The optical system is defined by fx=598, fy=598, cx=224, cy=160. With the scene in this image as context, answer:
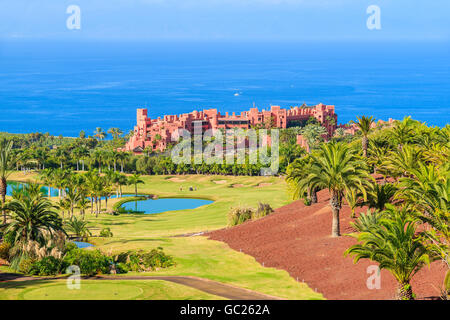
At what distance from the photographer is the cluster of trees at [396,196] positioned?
30375mm

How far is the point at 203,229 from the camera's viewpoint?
210ft

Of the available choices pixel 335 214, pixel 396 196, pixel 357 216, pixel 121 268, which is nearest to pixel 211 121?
pixel 357 216

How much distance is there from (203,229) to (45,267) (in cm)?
2674

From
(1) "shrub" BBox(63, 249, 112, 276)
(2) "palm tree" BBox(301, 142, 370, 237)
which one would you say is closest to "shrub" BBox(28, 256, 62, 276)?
(1) "shrub" BBox(63, 249, 112, 276)

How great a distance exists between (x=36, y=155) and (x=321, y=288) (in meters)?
108

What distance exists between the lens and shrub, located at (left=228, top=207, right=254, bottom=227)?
59.5m

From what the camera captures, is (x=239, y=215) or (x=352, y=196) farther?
(x=239, y=215)

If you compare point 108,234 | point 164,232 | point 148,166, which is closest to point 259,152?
point 148,166

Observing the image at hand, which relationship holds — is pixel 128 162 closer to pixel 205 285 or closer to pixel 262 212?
pixel 262 212

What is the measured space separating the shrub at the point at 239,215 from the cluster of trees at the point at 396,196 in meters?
6.27

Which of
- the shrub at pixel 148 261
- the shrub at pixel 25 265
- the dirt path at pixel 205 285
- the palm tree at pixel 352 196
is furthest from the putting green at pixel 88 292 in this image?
the palm tree at pixel 352 196

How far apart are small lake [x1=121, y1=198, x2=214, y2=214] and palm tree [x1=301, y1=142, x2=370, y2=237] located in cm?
5318

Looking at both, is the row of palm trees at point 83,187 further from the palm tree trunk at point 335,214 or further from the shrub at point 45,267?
the palm tree trunk at point 335,214

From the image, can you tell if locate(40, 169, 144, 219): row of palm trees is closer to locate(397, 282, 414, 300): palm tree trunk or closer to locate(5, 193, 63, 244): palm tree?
locate(5, 193, 63, 244): palm tree
